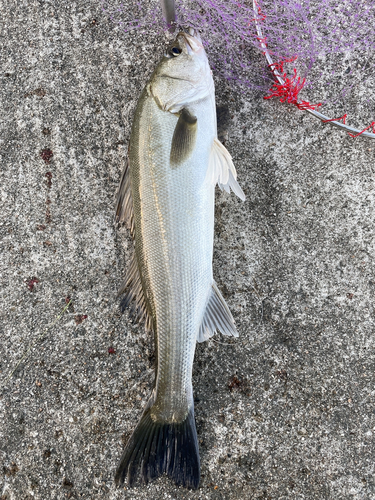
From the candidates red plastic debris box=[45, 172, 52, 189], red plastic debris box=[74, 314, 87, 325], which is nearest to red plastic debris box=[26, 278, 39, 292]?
red plastic debris box=[74, 314, 87, 325]

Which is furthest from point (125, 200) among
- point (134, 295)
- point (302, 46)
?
point (302, 46)

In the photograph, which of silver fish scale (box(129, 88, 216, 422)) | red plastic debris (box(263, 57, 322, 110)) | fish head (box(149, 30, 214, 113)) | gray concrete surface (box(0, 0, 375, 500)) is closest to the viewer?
silver fish scale (box(129, 88, 216, 422))

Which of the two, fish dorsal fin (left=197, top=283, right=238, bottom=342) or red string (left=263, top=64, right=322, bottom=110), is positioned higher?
red string (left=263, top=64, right=322, bottom=110)

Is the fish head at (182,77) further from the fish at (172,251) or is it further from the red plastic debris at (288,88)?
the red plastic debris at (288,88)

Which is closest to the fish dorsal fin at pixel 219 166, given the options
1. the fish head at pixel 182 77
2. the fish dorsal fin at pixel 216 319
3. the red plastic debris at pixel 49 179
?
the fish head at pixel 182 77

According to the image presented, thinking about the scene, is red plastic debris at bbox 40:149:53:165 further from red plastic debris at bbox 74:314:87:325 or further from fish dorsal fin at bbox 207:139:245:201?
fish dorsal fin at bbox 207:139:245:201

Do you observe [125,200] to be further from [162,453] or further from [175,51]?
[162,453]

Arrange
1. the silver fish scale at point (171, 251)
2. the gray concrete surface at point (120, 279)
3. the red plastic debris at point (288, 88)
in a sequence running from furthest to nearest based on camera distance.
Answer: the red plastic debris at point (288, 88)
the gray concrete surface at point (120, 279)
the silver fish scale at point (171, 251)
